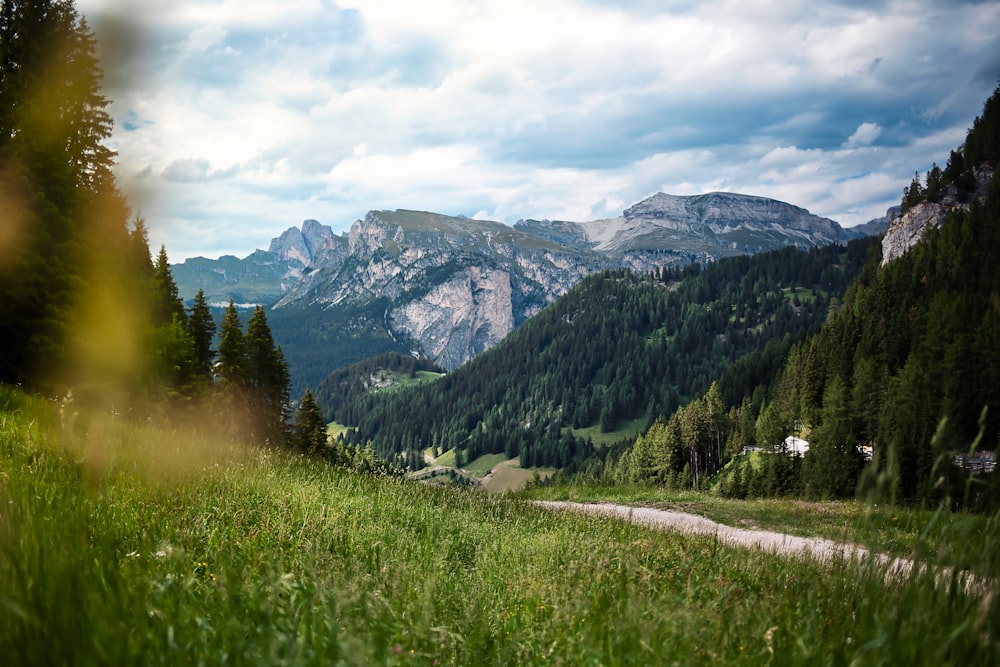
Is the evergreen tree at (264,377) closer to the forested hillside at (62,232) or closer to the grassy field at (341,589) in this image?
the forested hillside at (62,232)

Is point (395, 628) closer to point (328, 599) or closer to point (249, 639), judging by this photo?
point (328, 599)

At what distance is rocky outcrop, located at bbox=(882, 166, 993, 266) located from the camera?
434ft

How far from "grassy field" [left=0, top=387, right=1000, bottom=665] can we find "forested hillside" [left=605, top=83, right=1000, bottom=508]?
36.6m

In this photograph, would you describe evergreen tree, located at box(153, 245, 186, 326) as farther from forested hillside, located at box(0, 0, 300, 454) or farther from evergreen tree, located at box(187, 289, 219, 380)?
forested hillside, located at box(0, 0, 300, 454)

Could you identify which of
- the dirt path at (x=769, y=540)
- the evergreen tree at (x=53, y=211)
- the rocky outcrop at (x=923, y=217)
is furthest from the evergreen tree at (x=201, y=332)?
the rocky outcrop at (x=923, y=217)

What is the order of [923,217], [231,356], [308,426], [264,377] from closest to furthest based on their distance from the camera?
[231,356] → [264,377] → [308,426] → [923,217]

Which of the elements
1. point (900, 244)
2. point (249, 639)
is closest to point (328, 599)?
point (249, 639)

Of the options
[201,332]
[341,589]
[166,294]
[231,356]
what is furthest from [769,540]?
[166,294]

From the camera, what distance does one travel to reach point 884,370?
85.8 metres

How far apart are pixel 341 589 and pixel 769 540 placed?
706 inches

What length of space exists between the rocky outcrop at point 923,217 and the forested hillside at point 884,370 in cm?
125

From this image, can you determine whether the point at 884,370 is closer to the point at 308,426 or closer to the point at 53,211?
the point at 308,426

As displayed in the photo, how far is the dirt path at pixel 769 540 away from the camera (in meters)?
3.55

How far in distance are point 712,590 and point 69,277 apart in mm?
21831
